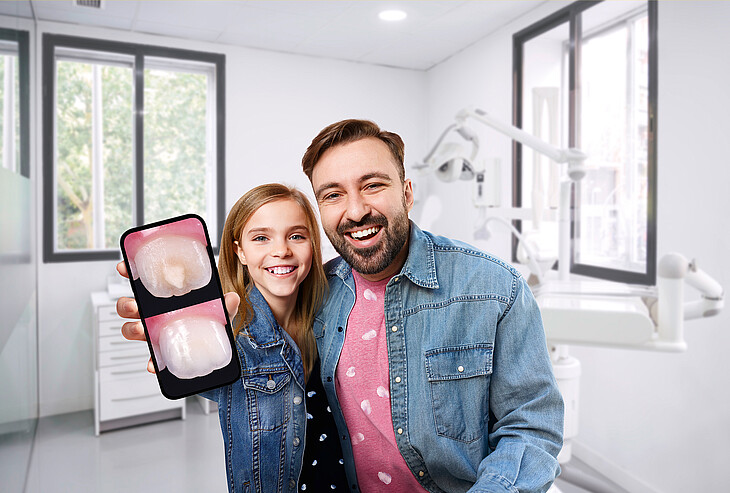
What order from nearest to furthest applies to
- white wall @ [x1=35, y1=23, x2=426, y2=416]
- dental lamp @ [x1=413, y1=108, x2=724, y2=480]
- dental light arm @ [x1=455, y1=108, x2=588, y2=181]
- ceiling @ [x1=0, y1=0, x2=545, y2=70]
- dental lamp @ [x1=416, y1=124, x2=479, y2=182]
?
dental lamp @ [x1=413, y1=108, x2=724, y2=480] < dental light arm @ [x1=455, y1=108, x2=588, y2=181] < dental lamp @ [x1=416, y1=124, x2=479, y2=182] < ceiling @ [x1=0, y1=0, x2=545, y2=70] < white wall @ [x1=35, y1=23, x2=426, y2=416]

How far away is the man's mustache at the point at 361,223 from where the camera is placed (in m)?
0.85

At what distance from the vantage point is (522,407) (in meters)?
0.83

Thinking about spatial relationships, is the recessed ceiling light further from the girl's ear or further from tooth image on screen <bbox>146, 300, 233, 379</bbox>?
tooth image on screen <bbox>146, 300, 233, 379</bbox>

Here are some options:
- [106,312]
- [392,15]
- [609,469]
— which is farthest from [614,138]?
[106,312]

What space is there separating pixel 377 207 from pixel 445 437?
1.29ft

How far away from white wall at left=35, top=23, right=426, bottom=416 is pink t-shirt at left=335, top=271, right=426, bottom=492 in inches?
85.4

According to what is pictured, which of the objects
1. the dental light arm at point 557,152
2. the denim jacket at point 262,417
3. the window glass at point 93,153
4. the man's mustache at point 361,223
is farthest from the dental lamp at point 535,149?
the window glass at point 93,153

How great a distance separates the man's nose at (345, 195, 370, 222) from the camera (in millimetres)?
833

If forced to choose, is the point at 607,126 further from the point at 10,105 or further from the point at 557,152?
the point at 10,105

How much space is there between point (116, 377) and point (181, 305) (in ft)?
8.40

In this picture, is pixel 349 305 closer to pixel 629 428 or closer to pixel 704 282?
pixel 704 282

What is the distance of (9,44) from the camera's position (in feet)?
5.33

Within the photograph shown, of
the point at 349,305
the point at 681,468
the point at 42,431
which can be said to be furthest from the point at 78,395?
the point at 681,468

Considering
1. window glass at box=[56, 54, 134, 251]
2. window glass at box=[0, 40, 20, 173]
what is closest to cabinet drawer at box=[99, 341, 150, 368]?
window glass at box=[56, 54, 134, 251]
